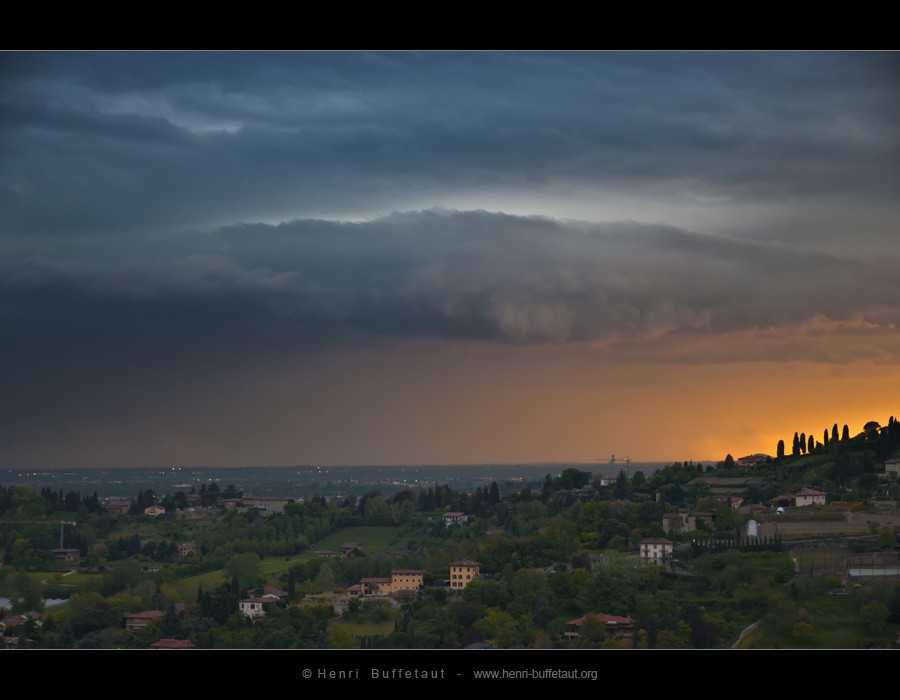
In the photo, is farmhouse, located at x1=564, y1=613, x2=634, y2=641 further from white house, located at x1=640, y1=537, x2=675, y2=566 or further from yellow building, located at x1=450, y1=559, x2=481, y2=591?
white house, located at x1=640, y1=537, x2=675, y2=566

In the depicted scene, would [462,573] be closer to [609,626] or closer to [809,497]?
[609,626]

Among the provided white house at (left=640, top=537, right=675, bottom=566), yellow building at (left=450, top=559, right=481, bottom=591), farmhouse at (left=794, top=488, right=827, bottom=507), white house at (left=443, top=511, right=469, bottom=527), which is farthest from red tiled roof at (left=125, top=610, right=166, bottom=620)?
farmhouse at (left=794, top=488, right=827, bottom=507)

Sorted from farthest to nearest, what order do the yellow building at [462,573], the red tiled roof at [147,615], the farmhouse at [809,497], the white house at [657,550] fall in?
the farmhouse at [809,497]
the white house at [657,550]
the yellow building at [462,573]
the red tiled roof at [147,615]

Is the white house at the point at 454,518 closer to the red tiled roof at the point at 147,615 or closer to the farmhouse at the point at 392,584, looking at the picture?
the farmhouse at the point at 392,584

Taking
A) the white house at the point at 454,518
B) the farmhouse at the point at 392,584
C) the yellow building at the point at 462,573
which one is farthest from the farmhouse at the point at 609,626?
the white house at the point at 454,518

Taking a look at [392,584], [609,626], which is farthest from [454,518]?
[609,626]

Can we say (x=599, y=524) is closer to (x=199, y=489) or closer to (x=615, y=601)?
(x=615, y=601)
